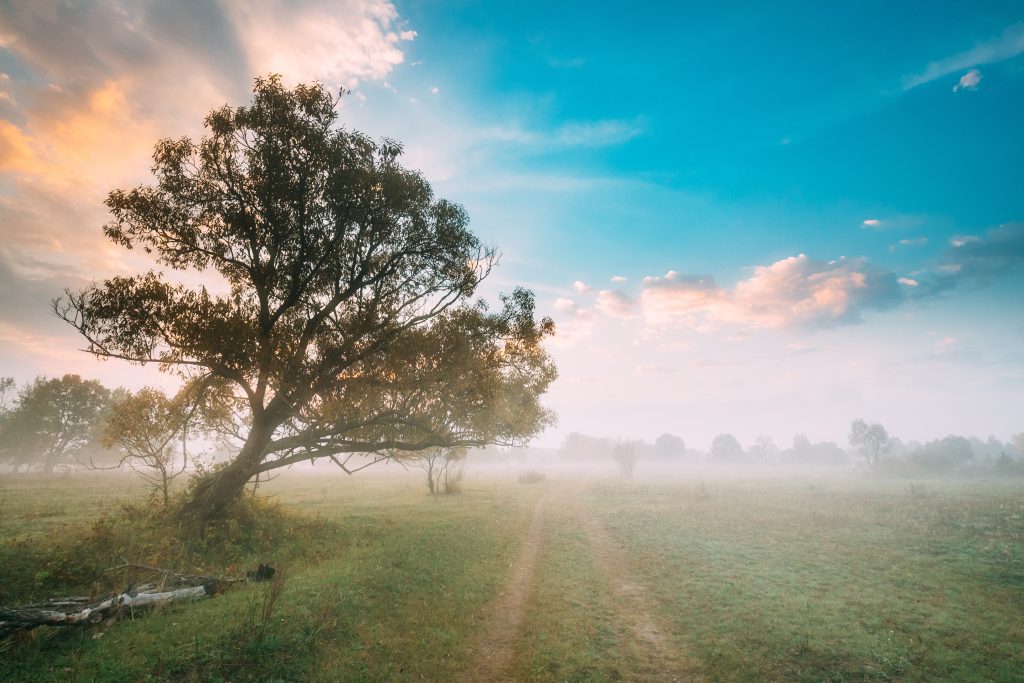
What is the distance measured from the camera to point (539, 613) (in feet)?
40.8

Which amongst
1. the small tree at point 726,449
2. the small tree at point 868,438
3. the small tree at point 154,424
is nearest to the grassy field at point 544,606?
the small tree at point 154,424

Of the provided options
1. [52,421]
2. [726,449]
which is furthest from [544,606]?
[726,449]

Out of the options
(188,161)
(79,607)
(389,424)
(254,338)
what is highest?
(188,161)

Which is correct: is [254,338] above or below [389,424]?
above

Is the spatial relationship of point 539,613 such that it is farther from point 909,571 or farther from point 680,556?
point 909,571

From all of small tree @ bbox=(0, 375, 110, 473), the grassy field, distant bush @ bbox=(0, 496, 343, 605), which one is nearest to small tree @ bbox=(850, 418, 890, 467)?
the grassy field

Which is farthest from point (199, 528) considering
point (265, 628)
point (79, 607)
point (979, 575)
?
point (979, 575)

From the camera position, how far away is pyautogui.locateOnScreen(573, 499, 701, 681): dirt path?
31.0 feet

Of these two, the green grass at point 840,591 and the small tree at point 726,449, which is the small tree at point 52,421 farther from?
the small tree at point 726,449

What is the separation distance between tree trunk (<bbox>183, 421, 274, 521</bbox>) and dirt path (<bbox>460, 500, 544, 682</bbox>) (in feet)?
38.9

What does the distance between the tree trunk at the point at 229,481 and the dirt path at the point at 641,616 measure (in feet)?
51.5

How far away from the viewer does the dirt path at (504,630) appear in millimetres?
9250

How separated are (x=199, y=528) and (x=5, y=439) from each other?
85092 mm

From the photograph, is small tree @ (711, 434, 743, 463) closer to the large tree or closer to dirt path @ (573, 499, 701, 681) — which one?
dirt path @ (573, 499, 701, 681)
